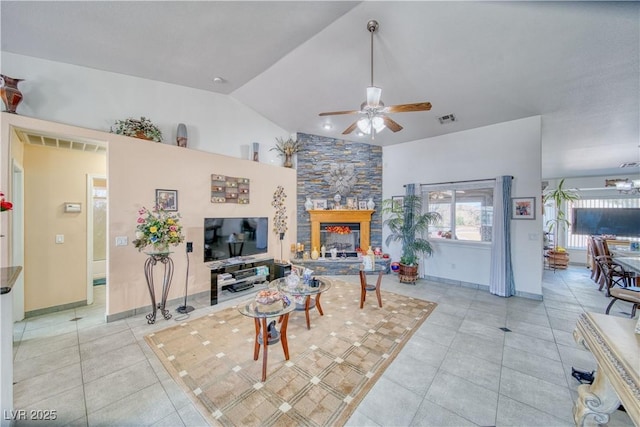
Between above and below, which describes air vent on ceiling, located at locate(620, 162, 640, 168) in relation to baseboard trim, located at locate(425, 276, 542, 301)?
above

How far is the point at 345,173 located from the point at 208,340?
460cm

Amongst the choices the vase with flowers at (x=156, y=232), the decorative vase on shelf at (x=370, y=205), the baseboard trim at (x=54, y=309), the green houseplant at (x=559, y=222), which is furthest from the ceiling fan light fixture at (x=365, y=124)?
the green houseplant at (x=559, y=222)

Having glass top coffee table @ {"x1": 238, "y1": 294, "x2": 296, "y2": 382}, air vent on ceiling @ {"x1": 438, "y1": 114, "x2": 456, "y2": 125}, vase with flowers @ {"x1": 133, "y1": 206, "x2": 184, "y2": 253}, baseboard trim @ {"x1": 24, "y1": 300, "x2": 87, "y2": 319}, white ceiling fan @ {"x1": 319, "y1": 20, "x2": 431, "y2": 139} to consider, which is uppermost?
air vent on ceiling @ {"x1": 438, "y1": 114, "x2": 456, "y2": 125}

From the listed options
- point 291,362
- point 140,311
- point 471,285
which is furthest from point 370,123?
point 471,285

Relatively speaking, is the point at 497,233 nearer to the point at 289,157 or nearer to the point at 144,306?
the point at 289,157

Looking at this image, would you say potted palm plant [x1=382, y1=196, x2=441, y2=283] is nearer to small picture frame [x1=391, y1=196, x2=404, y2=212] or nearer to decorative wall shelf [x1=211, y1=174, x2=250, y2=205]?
small picture frame [x1=391, y1=196, x2=404, y2=212]

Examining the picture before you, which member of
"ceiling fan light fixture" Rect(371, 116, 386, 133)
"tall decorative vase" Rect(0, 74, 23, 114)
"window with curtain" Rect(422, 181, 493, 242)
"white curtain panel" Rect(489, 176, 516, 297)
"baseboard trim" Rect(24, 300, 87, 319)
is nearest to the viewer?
"tall decorative vase" Rect(0, 74, 23, 114)

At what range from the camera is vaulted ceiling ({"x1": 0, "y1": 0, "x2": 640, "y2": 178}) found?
2.47 metres

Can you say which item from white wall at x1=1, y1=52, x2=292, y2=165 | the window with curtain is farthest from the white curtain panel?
white wall at x1=1, y1=52, x2=292, y2=165

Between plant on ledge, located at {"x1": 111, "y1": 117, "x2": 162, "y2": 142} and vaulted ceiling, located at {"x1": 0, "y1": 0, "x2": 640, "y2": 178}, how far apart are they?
0.71 m

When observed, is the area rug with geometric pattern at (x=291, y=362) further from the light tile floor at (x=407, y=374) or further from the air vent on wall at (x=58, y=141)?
the air vent on wall at (x=58, y=141)

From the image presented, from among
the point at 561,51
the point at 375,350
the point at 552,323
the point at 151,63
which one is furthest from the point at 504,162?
the point at 151,63

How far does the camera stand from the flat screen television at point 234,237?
13.5ft

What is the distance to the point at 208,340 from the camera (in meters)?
2.85
